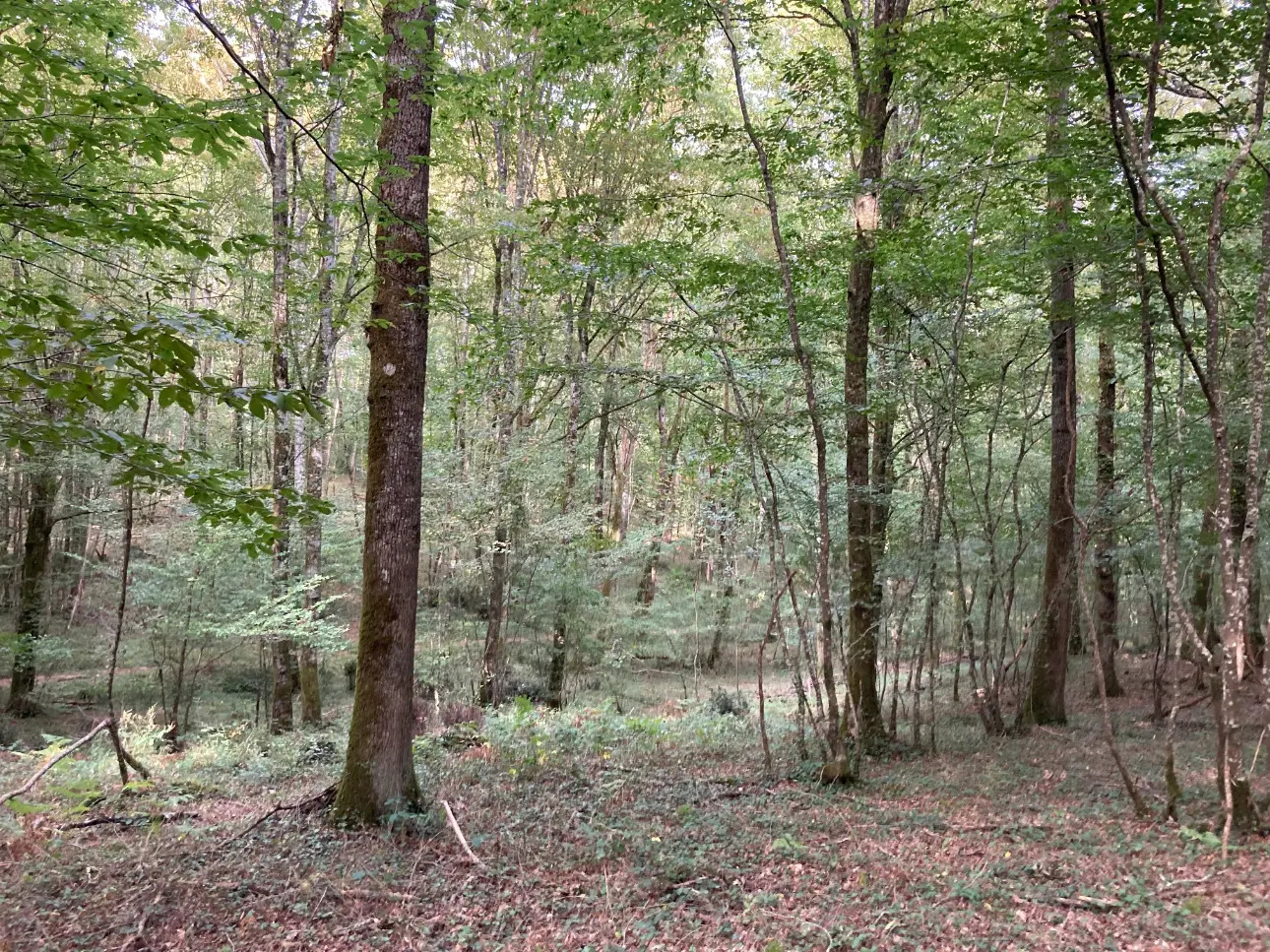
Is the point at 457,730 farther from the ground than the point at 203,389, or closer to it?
closer to it

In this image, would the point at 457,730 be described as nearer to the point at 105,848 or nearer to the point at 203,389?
the point at 105,848

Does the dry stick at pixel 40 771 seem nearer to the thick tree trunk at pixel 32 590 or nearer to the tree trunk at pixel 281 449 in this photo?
the tree trunk at pixel 281 449

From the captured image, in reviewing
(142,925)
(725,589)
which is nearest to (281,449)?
(142,925)

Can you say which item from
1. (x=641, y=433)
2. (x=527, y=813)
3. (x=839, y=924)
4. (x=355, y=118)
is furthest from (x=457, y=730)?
(x=641, y=433)

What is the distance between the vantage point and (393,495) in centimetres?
591

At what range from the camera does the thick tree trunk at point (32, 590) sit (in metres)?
13.5

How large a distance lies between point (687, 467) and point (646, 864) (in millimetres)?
4907

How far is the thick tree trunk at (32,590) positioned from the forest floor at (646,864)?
23.1 feet

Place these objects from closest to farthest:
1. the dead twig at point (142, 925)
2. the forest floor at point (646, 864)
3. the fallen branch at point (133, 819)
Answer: the dead twig at point (142, 925) < the forest floor at point (646, 864) < the fallen branch at point (133, 819)

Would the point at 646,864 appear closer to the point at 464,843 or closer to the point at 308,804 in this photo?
the point at 464,843

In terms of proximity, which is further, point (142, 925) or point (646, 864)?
point (646, 864)

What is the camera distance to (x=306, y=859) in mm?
5023

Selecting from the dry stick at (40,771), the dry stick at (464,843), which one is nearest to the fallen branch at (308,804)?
the dry stick at (464,843)

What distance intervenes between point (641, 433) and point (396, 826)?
20.6 m
